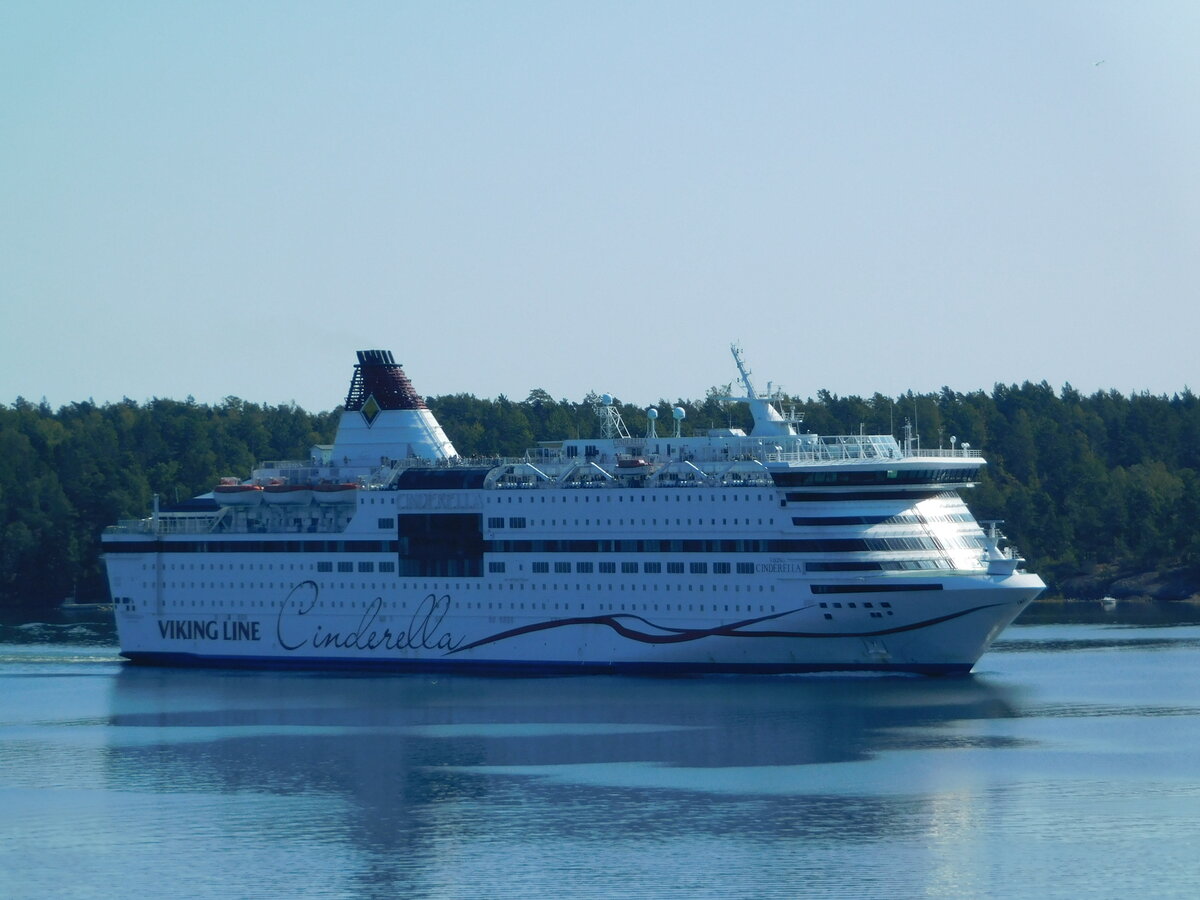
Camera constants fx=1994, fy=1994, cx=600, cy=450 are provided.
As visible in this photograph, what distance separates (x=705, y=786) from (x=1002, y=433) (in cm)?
8850

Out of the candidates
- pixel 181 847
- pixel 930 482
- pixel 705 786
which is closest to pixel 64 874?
pixel 181 847

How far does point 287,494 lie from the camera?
6700 centimetres

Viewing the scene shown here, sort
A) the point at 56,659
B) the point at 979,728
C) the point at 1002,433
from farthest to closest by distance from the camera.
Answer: the point at 1002,433, the point at 56,659, the point at 979,728

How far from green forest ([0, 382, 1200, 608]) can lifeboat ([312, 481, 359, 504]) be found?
39.6 m

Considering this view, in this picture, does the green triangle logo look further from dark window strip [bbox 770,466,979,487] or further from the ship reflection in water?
dark window strip [bbox 770,466,979,487]

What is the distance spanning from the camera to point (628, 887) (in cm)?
3569

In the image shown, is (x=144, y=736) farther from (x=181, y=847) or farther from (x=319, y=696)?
(x=181, y=847)

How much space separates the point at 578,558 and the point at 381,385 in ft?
38.6

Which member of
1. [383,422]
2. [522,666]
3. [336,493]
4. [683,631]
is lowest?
[522,666]

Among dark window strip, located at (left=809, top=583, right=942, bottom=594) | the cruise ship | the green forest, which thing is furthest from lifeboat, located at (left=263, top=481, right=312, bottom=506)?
the green forest

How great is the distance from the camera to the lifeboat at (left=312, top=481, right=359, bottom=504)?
65875mm

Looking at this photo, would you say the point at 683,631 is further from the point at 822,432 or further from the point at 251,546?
the point at 822,432

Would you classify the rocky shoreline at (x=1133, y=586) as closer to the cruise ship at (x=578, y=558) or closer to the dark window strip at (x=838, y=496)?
the cruise ship at (x=578, y=558)

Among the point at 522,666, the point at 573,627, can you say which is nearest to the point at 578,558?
the point at 573,627
